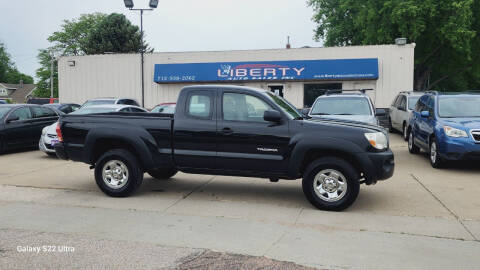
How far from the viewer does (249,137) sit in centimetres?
645

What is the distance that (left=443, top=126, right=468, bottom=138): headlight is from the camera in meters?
9.05

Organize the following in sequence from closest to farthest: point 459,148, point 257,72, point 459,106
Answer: point 459,148 → point 459,106 → point 257,72

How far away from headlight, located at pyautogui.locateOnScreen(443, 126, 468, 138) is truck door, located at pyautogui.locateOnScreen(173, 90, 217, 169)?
215 inches

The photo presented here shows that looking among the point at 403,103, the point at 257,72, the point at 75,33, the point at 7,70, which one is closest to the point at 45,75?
the point at 75,33

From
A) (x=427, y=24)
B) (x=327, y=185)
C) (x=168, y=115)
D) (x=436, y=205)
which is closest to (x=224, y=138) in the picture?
(x=168, y=115)

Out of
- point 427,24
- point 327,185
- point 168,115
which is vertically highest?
point 427,24

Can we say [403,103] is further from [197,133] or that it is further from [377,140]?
[197,133]

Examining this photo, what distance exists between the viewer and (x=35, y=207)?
640cm

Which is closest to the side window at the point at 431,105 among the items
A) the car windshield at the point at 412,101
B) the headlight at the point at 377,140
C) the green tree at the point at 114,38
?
the car windshield at the point at 412,101

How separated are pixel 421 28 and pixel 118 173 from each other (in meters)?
28.4

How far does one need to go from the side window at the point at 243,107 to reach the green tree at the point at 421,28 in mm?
26024

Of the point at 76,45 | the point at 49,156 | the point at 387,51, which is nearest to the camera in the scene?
the point at 49,156

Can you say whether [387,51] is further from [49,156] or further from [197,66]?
→ [49,156]

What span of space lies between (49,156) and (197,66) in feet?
43.4
